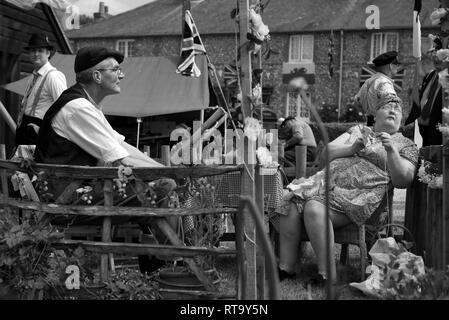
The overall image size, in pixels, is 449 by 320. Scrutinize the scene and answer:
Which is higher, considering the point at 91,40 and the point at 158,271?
the point at 91,40

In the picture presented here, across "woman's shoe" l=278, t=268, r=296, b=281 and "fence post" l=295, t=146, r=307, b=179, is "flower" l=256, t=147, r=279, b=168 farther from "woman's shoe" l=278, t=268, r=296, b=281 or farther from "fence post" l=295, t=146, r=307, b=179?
"fence post" l=295, t=146, r=307, b=179

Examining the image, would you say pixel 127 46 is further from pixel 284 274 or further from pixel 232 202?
pixel 284 274

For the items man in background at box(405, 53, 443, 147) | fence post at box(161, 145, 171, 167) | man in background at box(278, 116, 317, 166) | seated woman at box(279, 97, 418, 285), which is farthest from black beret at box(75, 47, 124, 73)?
man in background at box(278, 116, 317, 166)

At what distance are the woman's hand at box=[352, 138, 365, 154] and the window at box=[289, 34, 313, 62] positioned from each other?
3127 cm

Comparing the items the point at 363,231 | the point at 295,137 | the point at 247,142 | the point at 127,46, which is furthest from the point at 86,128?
the point at 127,46

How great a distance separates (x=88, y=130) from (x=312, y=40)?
107ft

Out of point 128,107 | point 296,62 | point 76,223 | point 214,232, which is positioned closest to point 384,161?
point 214,232

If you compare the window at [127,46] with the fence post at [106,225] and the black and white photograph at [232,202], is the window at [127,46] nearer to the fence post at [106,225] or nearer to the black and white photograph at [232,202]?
the black and white photograph at [232,202]

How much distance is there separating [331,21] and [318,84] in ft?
11.1

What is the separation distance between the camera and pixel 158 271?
11.2ft

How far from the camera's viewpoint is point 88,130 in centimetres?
355

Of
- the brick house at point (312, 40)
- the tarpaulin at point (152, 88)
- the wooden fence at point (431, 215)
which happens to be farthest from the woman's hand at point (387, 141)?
the brick house at point (312, 40)

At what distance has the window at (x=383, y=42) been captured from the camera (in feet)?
112
